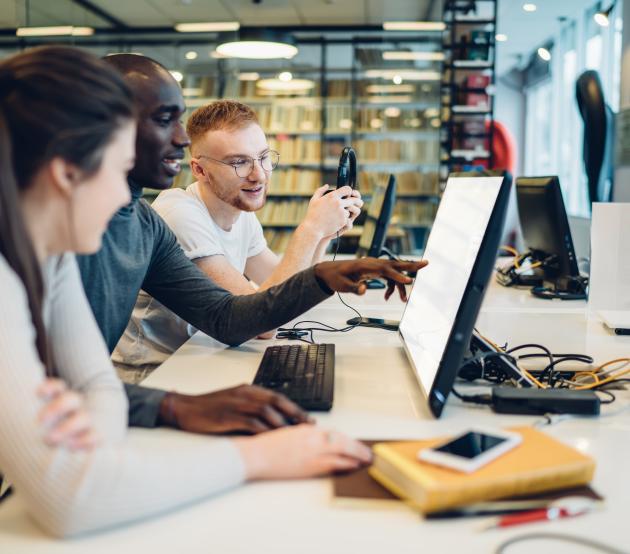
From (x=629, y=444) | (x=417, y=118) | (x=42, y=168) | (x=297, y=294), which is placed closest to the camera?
(x=42, y=168)

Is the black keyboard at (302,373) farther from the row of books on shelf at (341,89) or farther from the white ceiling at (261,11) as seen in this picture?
the row of books on shelf at (341,89)

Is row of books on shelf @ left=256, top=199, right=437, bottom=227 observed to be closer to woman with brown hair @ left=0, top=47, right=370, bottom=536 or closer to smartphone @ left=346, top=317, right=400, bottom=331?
smartphone @ left=346, top=317, right=400, bottom=331

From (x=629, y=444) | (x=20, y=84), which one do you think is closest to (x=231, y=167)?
(x=20, y=84)

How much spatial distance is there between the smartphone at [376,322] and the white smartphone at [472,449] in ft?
3.14

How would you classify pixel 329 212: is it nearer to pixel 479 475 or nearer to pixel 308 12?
pixel 479 475

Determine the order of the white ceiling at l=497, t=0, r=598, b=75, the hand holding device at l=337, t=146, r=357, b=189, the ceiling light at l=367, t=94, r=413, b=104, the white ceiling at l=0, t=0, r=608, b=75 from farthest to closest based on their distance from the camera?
1. the white ceiling at l=497, t=0, r=598, b=75
2. the ceiling light at l=367, t=94, r=413, b=104
3. the white ceiling at l=0, t=0, r=608, b=75
4. the hand holding device at l=337, t=146, r=357, b=189

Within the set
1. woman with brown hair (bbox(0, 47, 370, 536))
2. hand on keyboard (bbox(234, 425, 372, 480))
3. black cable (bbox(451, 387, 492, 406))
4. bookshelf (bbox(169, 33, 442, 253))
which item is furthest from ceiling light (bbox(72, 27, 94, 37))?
hand on keyboard (bbox(234, 425, 372, 480))

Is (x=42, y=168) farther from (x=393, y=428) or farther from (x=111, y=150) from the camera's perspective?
(x=393, y=428)

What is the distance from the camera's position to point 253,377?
1.31 m

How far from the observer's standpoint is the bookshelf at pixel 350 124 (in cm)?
689

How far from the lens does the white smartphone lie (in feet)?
2.52

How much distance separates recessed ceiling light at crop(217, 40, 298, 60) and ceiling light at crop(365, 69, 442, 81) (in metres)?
1.57

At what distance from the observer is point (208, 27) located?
251 inches

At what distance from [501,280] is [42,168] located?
2266 millimetres
